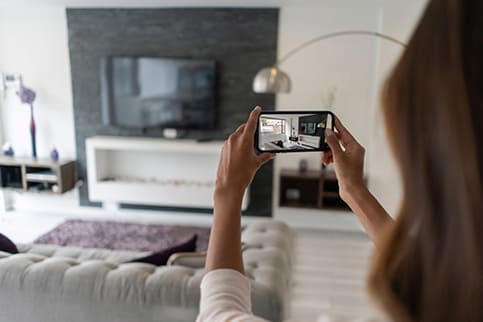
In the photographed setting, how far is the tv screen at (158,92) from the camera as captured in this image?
3.93m

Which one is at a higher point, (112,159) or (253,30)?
(253,30)

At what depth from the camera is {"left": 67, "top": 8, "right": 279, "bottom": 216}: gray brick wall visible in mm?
3838

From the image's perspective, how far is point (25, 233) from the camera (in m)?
3.85

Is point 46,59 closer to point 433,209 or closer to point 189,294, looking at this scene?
point 189,294

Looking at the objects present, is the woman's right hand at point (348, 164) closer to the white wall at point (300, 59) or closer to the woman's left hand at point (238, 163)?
the woman's left hand at point (238, 163)

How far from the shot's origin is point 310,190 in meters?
4.02

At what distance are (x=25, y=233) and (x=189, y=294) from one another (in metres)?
3.03

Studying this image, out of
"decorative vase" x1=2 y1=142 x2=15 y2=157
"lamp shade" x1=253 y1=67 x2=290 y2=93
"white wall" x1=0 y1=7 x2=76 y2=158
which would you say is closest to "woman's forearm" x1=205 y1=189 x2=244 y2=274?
"lamp shade" x1=253 y1=67 x2=290 y2=93

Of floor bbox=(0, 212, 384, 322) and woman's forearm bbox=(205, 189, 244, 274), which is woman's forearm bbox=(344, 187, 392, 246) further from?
floor bbox=(0, 212, 384, 322)

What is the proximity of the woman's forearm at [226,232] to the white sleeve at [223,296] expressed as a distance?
1 centimetres

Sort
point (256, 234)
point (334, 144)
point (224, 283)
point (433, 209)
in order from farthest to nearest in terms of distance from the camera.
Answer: point (256, 234), point (334, 144), point (224, 283), point (433, 209)

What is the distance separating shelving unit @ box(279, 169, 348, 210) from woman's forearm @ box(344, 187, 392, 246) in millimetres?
2992

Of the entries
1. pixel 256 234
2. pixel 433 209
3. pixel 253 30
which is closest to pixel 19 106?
pixel 253 30

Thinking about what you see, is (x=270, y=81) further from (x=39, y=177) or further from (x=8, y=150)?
(x=8, y=150)
